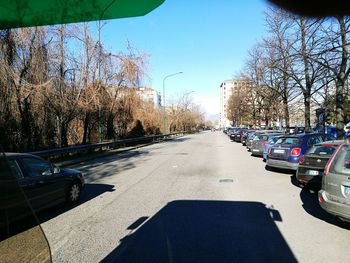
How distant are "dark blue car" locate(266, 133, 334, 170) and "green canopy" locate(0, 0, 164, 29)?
35.5ft

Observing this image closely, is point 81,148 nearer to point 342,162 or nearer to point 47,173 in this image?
point 47,173

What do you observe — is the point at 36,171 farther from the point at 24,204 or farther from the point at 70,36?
the point at 70,36

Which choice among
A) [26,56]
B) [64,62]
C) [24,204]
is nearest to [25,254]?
[24,204]

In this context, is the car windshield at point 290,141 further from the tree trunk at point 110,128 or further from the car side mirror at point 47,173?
the tree trunk at point 110,128

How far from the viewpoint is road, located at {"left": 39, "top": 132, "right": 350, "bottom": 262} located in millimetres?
4852

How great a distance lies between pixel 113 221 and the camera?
6.61 m

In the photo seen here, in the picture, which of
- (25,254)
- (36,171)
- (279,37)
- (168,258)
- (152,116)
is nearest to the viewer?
(25,254)

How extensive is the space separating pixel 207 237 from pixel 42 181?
361 cm

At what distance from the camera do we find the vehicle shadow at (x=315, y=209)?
6.42 m

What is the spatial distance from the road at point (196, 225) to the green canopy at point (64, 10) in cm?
309

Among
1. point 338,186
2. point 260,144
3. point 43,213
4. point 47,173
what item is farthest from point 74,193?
point 260,144

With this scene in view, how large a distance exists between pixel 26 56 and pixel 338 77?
16547 millimetres

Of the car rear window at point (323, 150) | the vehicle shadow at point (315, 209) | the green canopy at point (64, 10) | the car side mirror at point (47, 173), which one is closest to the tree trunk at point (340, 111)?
the car rear window at point (323, 150)

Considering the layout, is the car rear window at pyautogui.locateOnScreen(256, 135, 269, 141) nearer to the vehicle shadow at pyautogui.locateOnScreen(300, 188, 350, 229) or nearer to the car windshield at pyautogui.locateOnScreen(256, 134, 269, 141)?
the car windshield at pyautogui.locateOnScreen(256, 134, 269, 141)
